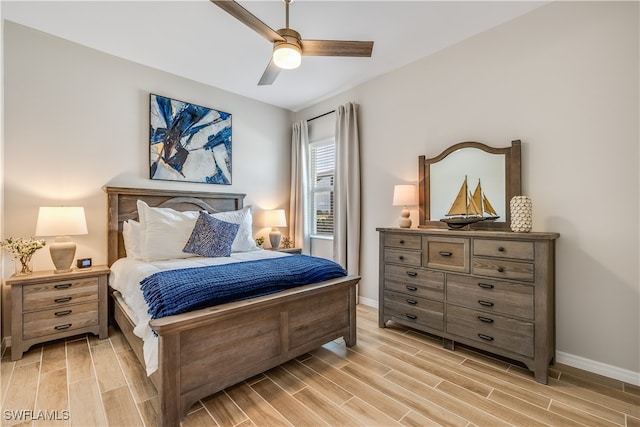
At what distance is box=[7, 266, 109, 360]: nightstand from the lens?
7.70 feet

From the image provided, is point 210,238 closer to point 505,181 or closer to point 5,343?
point 5,343

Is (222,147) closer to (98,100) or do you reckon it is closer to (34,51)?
(98,100)

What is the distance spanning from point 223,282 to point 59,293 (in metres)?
1.71

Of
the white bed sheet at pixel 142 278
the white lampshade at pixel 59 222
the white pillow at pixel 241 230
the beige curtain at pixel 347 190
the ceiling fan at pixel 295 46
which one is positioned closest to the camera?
the white bed sheet at pixel 142 278

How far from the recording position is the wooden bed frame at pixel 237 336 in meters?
1.60

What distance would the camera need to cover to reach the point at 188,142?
12.0ft

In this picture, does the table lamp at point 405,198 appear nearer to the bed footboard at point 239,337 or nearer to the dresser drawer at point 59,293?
the bed footboard at point 239,337

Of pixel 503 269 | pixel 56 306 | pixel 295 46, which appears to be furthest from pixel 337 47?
pixel 56 306

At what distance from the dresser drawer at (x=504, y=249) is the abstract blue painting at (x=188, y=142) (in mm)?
3107

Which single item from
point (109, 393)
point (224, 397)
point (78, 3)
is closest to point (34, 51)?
point (78, 3)

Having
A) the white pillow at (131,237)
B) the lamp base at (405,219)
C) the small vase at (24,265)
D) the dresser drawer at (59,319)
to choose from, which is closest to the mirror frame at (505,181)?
the lamp base at (405,219)

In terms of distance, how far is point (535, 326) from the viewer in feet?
6.79

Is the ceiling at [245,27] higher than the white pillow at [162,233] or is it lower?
higher

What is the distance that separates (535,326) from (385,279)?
126 centimetres
